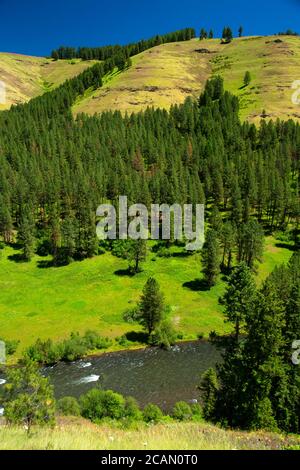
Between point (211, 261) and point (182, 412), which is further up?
point (211, 261)

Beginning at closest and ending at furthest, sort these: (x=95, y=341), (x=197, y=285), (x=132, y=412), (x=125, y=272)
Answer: (x=132, y=412)
(x=95, y=341)
(x=197, y=285)
(x=125, y=272)

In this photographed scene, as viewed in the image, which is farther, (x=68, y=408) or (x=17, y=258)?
(x=17, y=258)

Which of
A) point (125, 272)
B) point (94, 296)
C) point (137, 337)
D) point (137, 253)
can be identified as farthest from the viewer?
point (125, 272)

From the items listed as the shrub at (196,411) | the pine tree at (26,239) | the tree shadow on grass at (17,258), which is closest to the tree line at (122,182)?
the pine tree at (26,239)

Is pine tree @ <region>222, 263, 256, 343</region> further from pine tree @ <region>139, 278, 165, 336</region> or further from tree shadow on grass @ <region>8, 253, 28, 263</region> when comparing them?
tree shadow on grass @ <region>8, 253, 28, 263</region>

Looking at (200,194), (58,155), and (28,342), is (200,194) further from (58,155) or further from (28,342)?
(28,342)

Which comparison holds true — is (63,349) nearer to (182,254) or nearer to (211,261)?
(211,261)

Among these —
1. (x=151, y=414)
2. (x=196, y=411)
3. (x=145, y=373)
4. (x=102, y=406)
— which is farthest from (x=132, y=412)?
(x=145, y=373)

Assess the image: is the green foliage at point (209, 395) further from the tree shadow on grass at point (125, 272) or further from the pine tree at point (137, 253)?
the pine tree at point (137, 253)

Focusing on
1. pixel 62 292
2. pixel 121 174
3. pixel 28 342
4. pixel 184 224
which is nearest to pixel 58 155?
pixel 121 174
